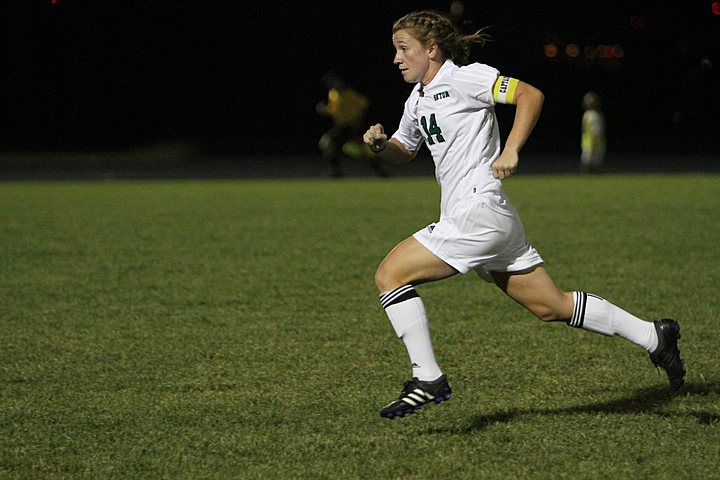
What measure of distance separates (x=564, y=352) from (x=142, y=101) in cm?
3412

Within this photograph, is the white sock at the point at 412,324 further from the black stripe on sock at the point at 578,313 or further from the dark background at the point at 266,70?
the dark background at the point at 266,70

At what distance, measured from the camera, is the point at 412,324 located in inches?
199

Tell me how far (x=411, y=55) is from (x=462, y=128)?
444 mm

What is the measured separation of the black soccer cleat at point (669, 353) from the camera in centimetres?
538

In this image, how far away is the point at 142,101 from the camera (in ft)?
129

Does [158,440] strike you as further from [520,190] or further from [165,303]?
[520,190]

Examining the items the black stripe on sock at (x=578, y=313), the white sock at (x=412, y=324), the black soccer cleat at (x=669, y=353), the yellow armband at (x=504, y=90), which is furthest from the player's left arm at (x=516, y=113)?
the black soccer cleat at (x=669, y=353)

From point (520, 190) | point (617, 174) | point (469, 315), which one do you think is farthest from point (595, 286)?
point (617, 174)

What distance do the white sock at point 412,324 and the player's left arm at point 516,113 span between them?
0.74 metres

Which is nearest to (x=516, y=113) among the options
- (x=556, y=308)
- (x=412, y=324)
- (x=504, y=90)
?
(x=504, y=90)

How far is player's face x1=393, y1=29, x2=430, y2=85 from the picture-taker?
17.0 feet

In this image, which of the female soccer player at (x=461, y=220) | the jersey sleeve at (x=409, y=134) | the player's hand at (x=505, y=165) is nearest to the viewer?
the player's hand at (x=505, y=165)

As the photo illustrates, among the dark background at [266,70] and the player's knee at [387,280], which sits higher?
the dark background at [266,70]

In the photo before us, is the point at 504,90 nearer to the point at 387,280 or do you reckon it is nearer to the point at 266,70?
the point at 387,280
